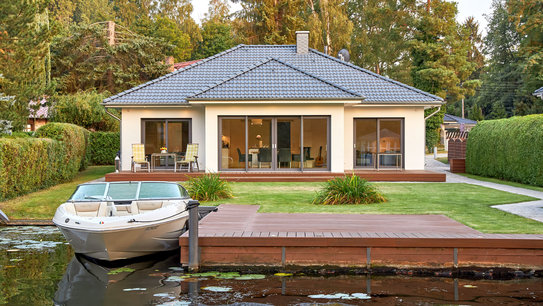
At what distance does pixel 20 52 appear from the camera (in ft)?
67.9

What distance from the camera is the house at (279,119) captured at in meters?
21.1

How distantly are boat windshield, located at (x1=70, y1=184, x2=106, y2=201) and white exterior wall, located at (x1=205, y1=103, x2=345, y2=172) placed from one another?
10.4 metres

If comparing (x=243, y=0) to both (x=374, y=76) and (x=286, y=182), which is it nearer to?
(x=374, y=76)

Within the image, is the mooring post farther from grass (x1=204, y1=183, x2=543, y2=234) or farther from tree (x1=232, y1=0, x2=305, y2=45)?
tree (x1=232, y1=0, x2=305, y2=45)

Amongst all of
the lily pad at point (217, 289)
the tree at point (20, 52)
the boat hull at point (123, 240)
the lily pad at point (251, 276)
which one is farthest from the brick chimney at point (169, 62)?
the lily pad at point (217, 289)


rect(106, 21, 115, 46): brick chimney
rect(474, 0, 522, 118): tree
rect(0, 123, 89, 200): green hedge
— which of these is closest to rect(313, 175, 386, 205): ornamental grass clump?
rect(0, 123, 89, 200): green hedge

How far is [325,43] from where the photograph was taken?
4503 cm

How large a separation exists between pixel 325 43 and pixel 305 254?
37807mm

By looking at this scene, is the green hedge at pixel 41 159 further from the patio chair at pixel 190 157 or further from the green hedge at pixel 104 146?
the green hedge at pixel 104 146

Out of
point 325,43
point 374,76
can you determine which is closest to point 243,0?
point 325,43

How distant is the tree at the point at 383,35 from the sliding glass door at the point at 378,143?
2514cm

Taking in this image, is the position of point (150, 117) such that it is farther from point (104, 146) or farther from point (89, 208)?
point (89, 208)

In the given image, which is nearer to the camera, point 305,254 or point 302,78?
point 305,254

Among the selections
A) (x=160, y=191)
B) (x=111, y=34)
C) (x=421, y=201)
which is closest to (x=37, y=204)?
(x=160, y=191)
